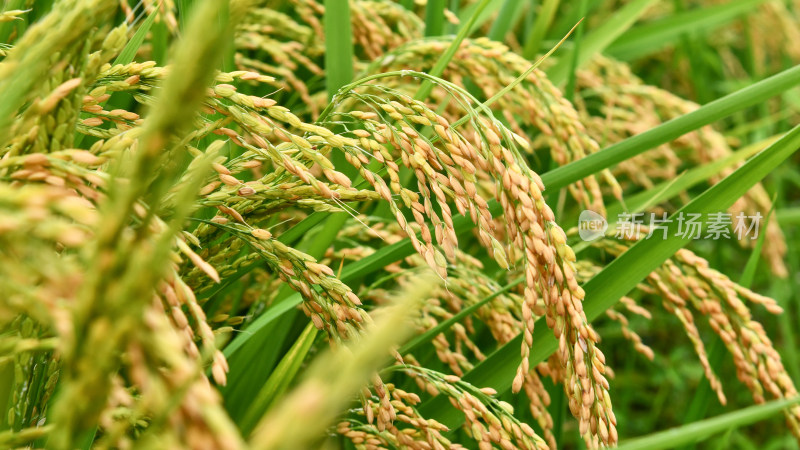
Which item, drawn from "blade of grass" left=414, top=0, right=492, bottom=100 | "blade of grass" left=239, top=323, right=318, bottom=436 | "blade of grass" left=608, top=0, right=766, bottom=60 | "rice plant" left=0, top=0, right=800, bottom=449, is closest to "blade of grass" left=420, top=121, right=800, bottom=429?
"rice plant" left=0, top=0, right=800, bottom=449

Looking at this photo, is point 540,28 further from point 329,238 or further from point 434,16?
point 329,238

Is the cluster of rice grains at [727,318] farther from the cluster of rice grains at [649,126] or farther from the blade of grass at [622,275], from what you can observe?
the cluster of rice grains at [649,126]

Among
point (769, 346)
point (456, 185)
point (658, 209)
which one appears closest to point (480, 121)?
point (456, 185)

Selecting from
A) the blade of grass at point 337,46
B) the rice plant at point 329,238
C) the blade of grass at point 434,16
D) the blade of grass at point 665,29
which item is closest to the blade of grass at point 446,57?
the rice plant at point 329,238

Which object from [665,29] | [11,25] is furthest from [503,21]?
[11,25]

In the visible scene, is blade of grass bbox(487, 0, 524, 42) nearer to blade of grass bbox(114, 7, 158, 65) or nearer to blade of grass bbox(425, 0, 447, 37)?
blade of grass bbox(425, 0, 447, 37)

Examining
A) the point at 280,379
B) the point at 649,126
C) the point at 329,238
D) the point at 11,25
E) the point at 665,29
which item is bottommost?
the point at 280,379

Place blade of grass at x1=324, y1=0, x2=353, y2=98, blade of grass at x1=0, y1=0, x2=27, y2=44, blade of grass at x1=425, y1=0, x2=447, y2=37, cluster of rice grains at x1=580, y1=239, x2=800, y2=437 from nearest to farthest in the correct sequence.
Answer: blade of grass at x1=0, y1=0, x2=27, y2=44 → cluster of rice grains at x1=580, y1=239, x2=800, y2=437 → blade of grass at x1=324, y1=0, x2=353, y2=98 → blade of grass at x1=425, y1=0, x2=447, y2=37

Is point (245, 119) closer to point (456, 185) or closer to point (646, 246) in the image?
point (456, 185)
